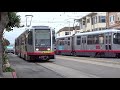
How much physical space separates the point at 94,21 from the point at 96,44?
44956 millimetres

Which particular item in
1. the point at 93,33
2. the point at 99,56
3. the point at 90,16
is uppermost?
the point at 90,16

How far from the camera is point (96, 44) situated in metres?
43.8

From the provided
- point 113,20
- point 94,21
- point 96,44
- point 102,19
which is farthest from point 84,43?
point 94,21

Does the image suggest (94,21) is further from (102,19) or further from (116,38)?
(116,38)

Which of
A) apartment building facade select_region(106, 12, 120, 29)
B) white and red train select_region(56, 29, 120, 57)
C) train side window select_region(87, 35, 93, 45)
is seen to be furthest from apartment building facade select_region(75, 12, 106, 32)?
train side window select_region(87, 35, 93, 45)

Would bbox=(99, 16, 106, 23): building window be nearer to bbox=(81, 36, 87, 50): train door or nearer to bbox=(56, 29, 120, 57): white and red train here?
bbox=(56, 29, 120, 57): white and red train

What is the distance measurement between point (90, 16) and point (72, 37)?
37.7 metres

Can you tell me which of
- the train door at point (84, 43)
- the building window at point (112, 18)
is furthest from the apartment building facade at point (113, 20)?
the train door at point (84, 43)

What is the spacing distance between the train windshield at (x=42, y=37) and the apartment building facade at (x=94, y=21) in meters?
44.1
